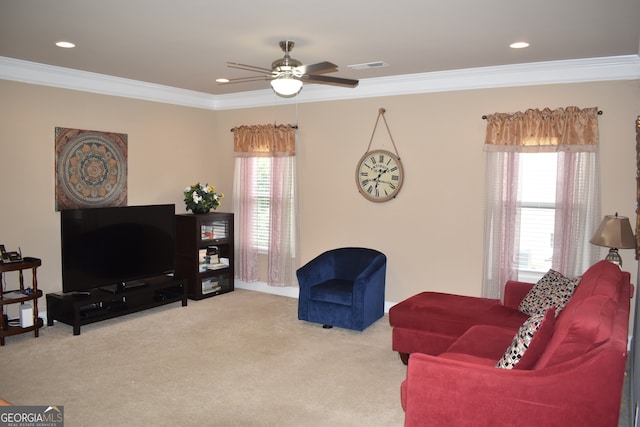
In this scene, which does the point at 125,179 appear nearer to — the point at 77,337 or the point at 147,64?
the point at 147,64

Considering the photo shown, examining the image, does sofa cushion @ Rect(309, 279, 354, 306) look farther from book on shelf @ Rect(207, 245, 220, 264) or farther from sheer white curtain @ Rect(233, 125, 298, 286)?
book on shelf @ Rect(207, 245, 220, 264)

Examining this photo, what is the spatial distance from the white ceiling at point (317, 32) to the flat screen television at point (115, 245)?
161cm

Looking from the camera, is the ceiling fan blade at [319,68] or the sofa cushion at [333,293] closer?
the ceiling fan blade at [319,68]

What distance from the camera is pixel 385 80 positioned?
18.2ft

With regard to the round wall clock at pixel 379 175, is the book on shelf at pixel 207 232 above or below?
below

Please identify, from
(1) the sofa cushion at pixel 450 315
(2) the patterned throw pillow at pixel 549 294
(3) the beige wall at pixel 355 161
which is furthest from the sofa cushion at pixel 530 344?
(3) the beige wall at pixel 355 161

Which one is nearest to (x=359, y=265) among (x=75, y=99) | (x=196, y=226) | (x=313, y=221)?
(x=313, y=221)

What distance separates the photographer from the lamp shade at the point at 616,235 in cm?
400

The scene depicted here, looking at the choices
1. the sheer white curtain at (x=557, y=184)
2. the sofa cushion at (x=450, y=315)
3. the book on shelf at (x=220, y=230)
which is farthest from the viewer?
the book on shelf at (x=220, y=230)

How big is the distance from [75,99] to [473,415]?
5108 mm

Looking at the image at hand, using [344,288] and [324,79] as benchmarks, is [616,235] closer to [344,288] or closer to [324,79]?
[344,288]

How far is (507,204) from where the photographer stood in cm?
496

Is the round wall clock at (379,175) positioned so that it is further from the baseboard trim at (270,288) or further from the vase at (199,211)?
the vase at (199,211)

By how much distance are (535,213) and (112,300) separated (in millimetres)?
4571
